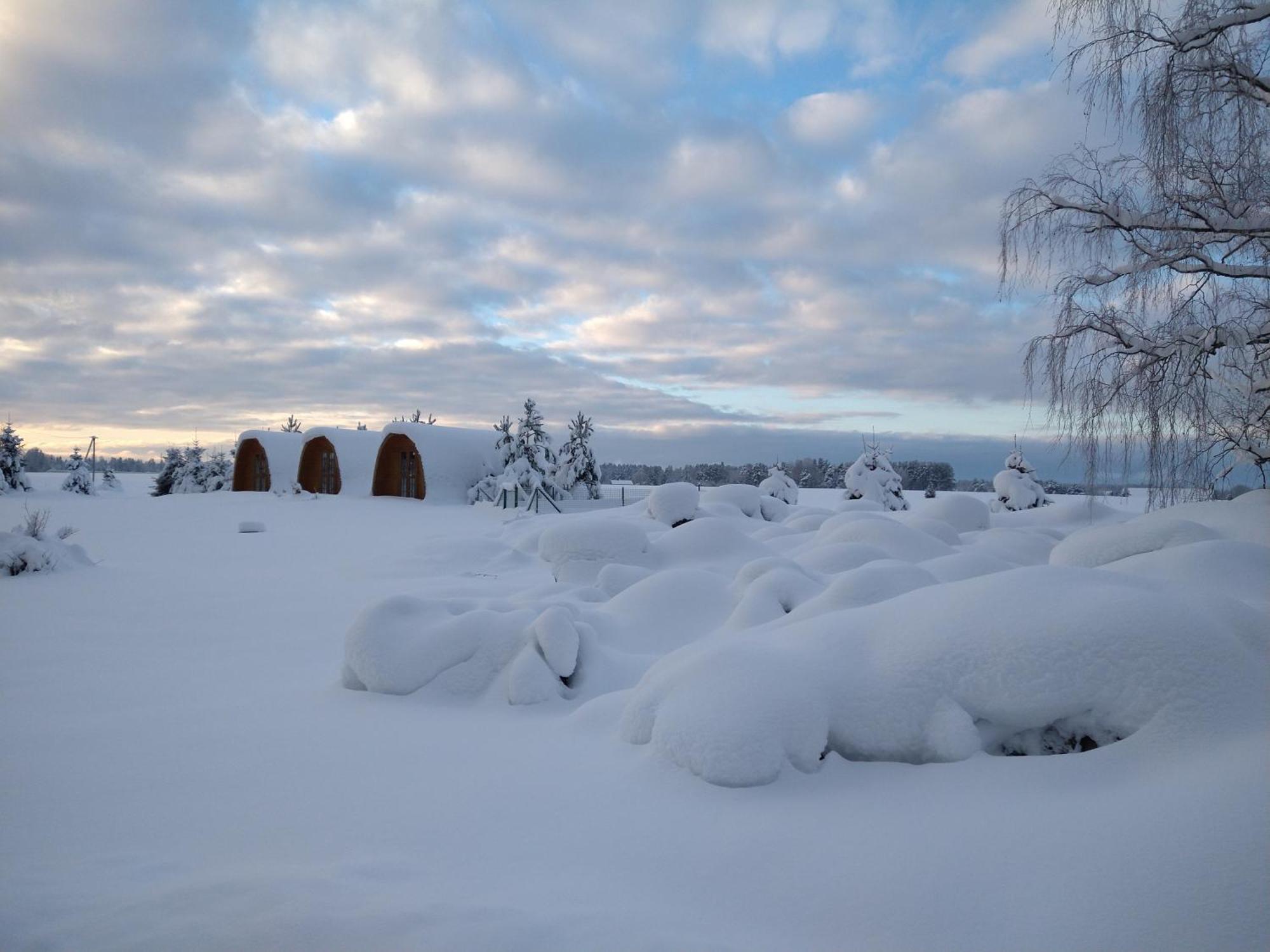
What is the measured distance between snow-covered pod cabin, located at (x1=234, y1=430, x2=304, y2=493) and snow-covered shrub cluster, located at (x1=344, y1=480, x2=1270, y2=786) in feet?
91.9

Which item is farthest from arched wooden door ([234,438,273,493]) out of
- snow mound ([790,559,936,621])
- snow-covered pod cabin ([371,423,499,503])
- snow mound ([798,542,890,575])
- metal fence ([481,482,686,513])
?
snow mound ([790,559,936,621])

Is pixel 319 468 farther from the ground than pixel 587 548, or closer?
farther from the ground

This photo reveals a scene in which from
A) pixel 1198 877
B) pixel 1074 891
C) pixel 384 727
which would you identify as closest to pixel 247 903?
pixel 384 727

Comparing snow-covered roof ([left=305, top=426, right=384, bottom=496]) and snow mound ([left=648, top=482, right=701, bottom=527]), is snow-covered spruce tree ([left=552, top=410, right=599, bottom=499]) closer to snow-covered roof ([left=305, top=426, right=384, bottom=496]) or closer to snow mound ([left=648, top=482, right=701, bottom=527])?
snow-covered roof ([left=305, top=426, right=384, bottom=496])

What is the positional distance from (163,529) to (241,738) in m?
17.1

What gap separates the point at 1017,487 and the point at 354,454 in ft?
78.8

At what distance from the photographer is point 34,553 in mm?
10492

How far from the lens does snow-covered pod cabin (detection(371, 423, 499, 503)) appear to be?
86.4 ft

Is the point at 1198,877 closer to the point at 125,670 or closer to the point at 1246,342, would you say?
the point at 1246,342

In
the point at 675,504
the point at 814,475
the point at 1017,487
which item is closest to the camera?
the point at 675,504

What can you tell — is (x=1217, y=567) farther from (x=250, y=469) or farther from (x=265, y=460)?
(x=250, y=469)

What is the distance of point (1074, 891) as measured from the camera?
2256 mm

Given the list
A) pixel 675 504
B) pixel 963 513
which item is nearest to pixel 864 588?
pixel 675 504

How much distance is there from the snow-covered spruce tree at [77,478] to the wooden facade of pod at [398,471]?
1742 centimetres
